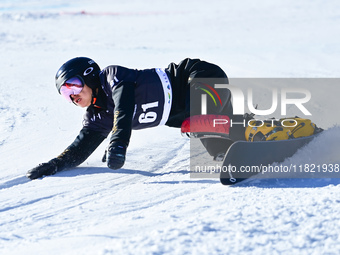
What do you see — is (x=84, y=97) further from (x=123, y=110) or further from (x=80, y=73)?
(x=123, y=110)

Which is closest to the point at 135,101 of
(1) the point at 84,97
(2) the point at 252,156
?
(1) the point at 84,97

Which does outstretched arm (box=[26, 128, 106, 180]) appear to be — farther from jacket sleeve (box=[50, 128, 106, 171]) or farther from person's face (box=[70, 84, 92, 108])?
person's face (box=[70, 84, 92, 108])

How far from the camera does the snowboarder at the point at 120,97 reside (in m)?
2.61

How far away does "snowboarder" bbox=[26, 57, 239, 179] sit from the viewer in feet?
8.56

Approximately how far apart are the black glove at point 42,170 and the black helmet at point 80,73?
0.50 m

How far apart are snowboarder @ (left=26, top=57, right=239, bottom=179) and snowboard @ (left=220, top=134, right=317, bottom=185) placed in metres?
0.37

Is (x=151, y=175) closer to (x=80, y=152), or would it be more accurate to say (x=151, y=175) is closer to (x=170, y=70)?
(x=80, y=152)

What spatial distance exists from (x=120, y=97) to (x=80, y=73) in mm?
363

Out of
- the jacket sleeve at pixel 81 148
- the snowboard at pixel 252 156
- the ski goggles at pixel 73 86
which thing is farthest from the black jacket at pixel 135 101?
the snowboard at pixel 252 156

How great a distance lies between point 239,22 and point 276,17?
1.36 m

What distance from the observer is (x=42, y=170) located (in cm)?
273

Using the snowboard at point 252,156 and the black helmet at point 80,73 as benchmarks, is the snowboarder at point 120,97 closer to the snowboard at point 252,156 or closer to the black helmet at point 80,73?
the black helmet at point 80,73

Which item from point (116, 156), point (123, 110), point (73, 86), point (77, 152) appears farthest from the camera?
point (77, 152)

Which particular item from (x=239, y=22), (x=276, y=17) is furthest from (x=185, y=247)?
(x=276, y=17)
